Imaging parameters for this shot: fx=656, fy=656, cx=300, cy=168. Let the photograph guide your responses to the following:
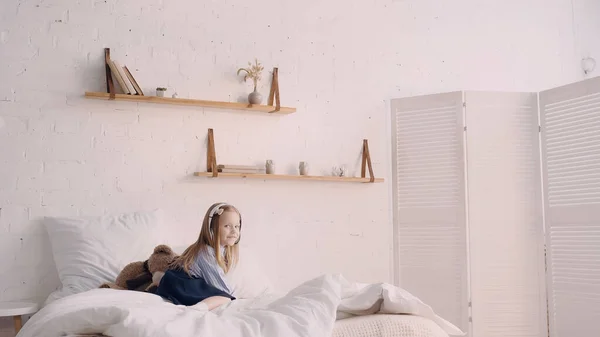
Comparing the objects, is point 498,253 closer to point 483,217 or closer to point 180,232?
point 483,217

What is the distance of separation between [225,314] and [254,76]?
224 cm

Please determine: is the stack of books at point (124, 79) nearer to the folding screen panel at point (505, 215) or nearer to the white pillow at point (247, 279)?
the white pillow at point (247, 279)

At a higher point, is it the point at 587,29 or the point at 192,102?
the point at 587,29

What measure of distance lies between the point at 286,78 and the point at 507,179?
5.44 feet

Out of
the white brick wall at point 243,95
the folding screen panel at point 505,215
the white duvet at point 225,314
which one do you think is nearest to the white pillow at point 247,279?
the white brick wall at point 243,95

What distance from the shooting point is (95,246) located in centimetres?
368

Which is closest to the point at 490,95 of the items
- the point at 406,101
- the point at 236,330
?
the point at 406,101

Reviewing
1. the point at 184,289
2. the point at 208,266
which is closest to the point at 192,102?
the point at 208,266

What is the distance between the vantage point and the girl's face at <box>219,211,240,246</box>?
133 inches

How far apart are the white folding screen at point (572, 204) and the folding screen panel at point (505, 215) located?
83 mm

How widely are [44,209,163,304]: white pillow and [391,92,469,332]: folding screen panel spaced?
5.88 ft

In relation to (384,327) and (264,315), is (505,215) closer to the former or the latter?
(384,327)

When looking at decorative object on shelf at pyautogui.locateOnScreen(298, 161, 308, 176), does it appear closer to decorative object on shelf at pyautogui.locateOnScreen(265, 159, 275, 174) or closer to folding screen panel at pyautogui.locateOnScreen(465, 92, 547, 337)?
decorative object on shelf at pyautogui.locateOnScreen(265, 159, 275, 174)

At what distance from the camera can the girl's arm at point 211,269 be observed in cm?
316
